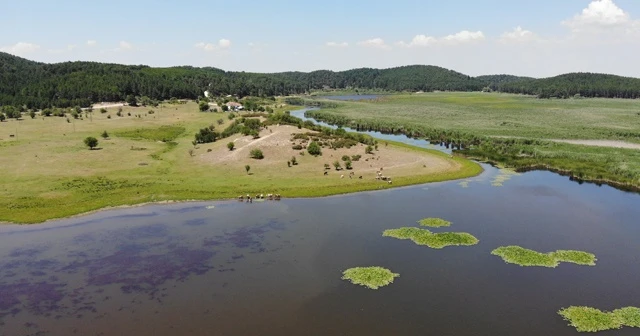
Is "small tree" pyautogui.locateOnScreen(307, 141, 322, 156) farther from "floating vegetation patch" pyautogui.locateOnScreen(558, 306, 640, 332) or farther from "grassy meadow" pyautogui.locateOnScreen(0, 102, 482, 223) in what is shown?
"floating vegetation patch" pyautogui.locateOnScreen(558, 306, 640, 332)

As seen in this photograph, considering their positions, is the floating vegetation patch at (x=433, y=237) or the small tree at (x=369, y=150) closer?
the floating vegetation patch at (x=433, y=237)

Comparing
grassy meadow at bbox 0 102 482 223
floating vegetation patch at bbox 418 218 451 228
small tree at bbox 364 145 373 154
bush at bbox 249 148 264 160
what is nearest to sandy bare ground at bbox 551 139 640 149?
grassy meadow at bbox 0 102 482 223

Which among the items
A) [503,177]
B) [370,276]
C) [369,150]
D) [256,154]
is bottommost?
[370,276]

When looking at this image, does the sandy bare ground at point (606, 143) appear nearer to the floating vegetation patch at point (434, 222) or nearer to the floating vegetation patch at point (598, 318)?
the floating vegetation patch at point (434, 222)

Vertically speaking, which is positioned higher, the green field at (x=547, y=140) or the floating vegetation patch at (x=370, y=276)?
the green field at (x=547, y=140)

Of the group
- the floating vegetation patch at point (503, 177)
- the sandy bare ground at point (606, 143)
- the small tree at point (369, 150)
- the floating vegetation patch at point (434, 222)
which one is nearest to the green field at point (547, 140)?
the sandy bare ground at point (606, 143)

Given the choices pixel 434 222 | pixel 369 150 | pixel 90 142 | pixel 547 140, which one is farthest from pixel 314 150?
pixel 547 140

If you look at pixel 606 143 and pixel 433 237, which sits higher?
pixel 606 143

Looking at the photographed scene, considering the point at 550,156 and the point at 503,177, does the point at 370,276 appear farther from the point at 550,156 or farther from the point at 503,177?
the point at 550,156
